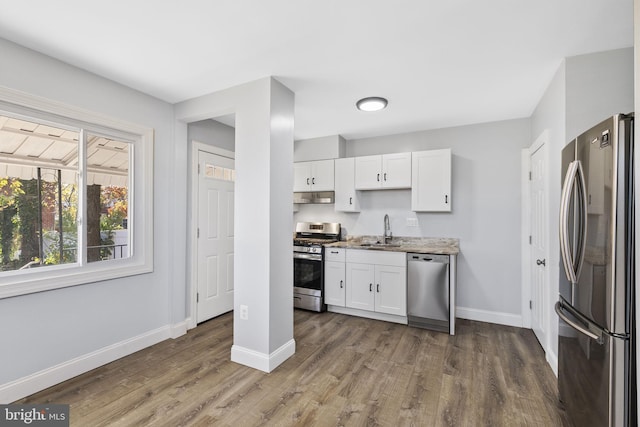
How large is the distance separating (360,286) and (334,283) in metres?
0.36

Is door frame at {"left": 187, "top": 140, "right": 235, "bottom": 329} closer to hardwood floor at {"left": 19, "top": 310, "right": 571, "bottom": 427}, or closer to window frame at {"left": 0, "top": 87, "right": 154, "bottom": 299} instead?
hardwood floor at {"left": 19, "top": 310, "right": 571, "bottom": 427}

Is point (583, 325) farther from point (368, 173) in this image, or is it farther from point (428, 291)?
point (368, 173)

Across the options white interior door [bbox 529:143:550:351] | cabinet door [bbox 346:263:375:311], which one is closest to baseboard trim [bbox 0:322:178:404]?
cabinet door [bbox 346:263:375:311]

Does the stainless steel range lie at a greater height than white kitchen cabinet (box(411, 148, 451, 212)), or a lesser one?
lesser

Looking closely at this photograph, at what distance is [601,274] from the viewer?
1407mm

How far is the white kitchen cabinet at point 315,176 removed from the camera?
4309 mm

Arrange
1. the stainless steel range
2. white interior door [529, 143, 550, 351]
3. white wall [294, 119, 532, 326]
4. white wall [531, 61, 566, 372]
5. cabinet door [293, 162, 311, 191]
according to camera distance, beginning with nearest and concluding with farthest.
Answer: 1. white wall [531, 61, 566, 372]
2. white interior door [529, 143, 550, 351]
3. white wall [294, 119, 532, 326]
4. the stainless steel range
5. cabinet door [293, 162, 311, 191]

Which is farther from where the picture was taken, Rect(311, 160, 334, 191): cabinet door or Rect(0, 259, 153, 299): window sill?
Rect(311, 160, 334, 191): cabinet door

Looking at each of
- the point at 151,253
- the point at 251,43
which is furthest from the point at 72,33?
the point at 151,253

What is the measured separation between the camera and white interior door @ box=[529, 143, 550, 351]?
2.70m

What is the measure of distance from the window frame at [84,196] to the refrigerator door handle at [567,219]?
332 centimetres

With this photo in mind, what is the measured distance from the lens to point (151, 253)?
296cm

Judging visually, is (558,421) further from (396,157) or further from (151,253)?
(151,253)

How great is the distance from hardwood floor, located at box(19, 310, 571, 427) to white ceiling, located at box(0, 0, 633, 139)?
8.14 ft
